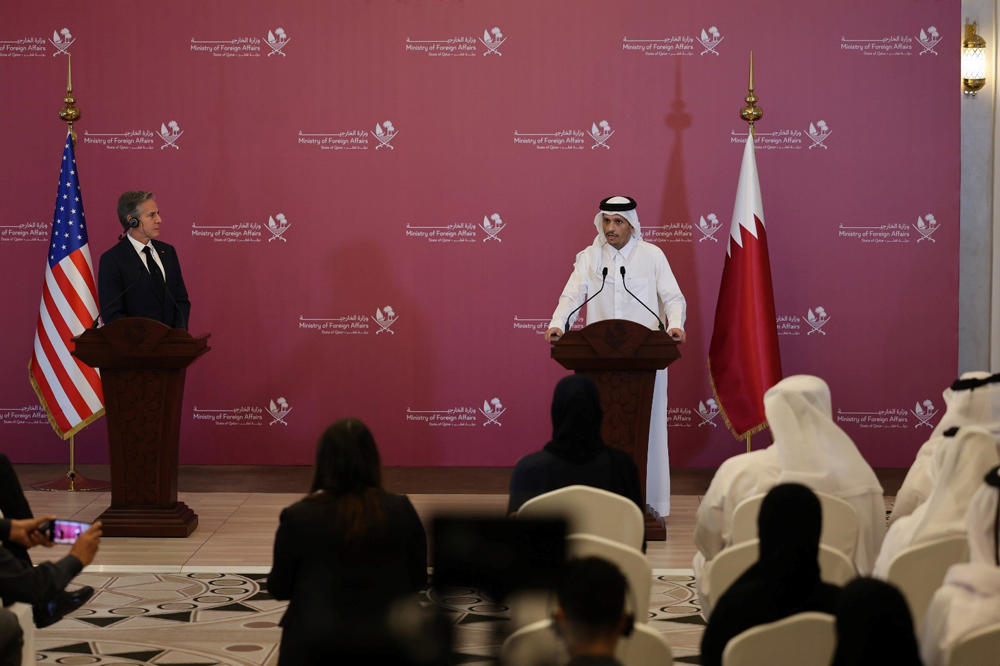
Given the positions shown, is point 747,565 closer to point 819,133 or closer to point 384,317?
point 384,317

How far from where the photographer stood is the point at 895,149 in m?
7.44

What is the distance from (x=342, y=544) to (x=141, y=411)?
134 inches

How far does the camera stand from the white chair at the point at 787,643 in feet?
7.60

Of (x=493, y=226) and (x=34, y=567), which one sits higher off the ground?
(x=493, y=226)

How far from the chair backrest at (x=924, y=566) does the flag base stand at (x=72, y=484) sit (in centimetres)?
534

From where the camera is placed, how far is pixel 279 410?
7.70 m

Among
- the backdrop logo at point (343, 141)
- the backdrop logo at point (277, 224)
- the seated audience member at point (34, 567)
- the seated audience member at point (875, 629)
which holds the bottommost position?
the seated audience member at point (34, 567)

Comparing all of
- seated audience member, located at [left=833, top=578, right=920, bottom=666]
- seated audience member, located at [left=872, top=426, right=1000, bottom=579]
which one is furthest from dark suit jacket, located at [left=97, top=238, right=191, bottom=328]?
seated audience member, located at [left=833, top=578, right=920, bottom=666]

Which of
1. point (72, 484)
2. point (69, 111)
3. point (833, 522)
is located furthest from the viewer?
point (72, 484)

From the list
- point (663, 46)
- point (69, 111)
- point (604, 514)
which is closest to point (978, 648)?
point (604, 514)

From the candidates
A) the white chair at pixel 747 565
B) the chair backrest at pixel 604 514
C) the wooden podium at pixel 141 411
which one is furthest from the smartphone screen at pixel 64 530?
the wooden podium at pixel 141 411

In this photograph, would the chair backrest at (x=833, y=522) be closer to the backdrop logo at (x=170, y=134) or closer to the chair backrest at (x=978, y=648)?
the chair backrest at (x=978, y=648)

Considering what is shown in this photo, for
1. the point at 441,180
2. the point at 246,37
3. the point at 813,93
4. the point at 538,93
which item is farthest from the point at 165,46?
the point at 813,93

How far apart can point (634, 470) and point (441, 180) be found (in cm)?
409
